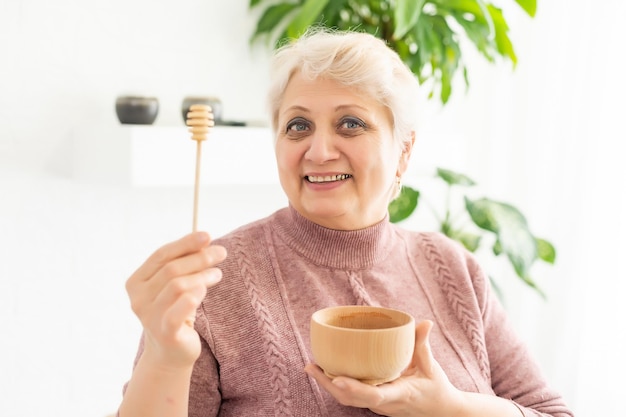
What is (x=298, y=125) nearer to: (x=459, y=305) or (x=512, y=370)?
(x=459, y=305)

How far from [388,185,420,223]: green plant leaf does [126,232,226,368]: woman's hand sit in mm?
1376

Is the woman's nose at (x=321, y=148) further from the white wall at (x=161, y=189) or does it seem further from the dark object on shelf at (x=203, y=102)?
the white wall at (x=161, y=189)

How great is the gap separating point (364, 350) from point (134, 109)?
1.31m

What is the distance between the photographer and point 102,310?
89.8 inches

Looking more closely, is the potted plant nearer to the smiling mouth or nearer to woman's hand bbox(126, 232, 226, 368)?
the smiling mouth

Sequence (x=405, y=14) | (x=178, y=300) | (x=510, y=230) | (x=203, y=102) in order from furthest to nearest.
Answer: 1. (x=510, y=230)
2. (x=203, y=102)
3. (x=405, y=14)
4. (x=178, y=300)

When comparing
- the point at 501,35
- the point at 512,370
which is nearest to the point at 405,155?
the point at 512,370

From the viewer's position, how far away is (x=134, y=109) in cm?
208

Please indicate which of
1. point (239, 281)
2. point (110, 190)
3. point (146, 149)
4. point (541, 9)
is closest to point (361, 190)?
point (239, 281)

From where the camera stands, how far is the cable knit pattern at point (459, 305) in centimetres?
150

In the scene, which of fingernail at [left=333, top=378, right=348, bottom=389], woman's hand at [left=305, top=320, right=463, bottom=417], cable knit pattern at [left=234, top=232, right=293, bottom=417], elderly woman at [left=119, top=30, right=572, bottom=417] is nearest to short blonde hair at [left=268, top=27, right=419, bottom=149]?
elderly woman at [left=119, top=30, right=572, bottom=417]

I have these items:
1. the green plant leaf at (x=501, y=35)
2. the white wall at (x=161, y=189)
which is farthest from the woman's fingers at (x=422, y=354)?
the green plant leaf at (x=501, y=35)

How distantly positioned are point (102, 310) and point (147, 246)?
9.8 inches

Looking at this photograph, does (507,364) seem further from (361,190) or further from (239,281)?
(239,281)
